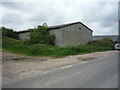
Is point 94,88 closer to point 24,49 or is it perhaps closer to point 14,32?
point 24,49

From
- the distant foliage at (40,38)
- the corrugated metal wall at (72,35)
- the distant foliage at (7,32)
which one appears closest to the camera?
the distant foliage at (40,38)

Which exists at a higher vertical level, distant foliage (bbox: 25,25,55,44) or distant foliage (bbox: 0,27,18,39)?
distant foliage (bbox: 0,27,18,39)

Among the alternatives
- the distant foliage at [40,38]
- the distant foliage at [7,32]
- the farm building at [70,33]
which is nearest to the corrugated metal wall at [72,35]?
the farm building at [70,33]

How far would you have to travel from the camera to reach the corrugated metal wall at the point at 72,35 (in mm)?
24337

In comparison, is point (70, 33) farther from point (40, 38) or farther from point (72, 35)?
point (40, 38)

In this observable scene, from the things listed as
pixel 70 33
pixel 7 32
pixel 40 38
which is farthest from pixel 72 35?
pixel 7 32

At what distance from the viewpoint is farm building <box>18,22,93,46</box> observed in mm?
24406

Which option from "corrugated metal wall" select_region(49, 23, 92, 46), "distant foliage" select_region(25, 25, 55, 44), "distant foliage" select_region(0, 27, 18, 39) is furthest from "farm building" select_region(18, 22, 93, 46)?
"distant foliage" select_region(0, 27, 18, 39)

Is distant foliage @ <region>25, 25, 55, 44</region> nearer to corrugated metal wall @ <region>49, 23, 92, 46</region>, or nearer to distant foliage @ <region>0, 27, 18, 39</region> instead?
corrugated metal wall @ <region>49, 23, 92, 46</region>

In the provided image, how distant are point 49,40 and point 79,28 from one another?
8.02 meters

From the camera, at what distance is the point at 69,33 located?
25.5m

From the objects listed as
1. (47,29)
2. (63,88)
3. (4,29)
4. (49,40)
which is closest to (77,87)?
(63,88)

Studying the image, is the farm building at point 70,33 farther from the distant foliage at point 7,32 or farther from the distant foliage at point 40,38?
the distant foliage at point 7,32

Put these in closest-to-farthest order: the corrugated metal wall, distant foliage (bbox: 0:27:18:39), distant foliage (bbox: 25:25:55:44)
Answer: distant foliage (bbox: 25:25:55:44)
the corrugated metal wall
distant foliage (bbox: 0:27:18:39)
